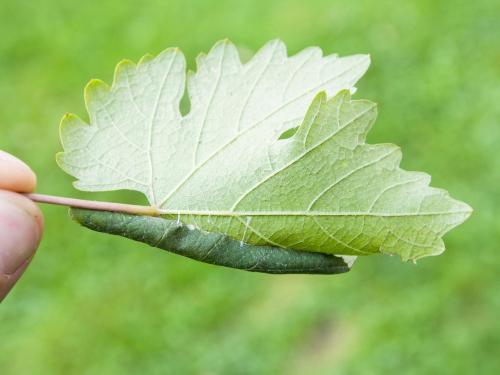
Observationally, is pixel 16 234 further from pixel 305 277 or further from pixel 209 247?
pixel 305 277

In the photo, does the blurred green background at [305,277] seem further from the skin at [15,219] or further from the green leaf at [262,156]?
the green leaf at [262,156]

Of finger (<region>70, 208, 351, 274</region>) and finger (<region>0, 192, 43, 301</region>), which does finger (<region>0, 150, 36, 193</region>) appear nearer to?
finger (<region>0, 192, 43, 301</region>)

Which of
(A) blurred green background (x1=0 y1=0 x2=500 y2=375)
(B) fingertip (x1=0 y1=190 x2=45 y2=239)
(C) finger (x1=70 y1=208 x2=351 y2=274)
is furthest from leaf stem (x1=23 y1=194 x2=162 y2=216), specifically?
(A) blurred green background (x1=0 y1=0 x2=500 y2=375)

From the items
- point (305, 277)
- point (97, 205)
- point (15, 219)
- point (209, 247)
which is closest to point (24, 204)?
point (15, 219)

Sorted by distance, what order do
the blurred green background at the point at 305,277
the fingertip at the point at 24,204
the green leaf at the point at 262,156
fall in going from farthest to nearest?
the blurred green background at the point at 305,277 < the fingertip at the point at 24,204 < the green leaf at the point at 262,156

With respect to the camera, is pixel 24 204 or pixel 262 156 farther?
pixel 24 204

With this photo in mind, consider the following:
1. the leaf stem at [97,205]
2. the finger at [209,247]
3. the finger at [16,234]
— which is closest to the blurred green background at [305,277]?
the finger at [16,234]
